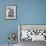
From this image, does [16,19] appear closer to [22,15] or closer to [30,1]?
[22,15]

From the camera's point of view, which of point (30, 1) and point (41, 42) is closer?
point (41, 42)

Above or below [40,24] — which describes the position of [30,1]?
above

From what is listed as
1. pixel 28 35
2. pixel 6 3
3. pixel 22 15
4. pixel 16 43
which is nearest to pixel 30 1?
pixel 22 15

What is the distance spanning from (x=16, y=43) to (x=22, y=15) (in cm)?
87

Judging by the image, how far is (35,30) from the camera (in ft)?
12.8

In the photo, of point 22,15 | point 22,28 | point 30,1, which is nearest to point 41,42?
point 22,28

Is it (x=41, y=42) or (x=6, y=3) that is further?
(x=6, y=3)

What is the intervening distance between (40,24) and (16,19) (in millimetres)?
748

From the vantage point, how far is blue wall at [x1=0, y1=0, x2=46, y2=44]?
399cm

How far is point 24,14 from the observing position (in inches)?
158

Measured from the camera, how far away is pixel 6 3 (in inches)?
158

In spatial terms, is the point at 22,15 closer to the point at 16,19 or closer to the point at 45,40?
the point at 16,19

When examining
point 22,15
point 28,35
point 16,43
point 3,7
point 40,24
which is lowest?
point 16,43

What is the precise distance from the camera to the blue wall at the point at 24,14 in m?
3.99
